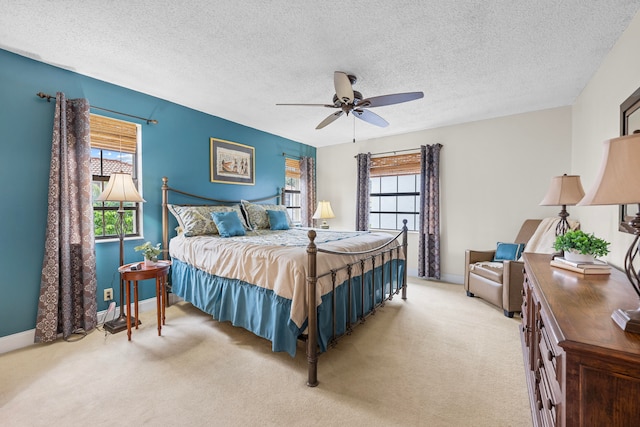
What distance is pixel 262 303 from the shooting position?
229 centimetres

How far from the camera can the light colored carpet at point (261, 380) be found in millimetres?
1672

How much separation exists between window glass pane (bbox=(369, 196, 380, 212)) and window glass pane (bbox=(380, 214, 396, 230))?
0.19m

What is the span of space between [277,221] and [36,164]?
2.69 m

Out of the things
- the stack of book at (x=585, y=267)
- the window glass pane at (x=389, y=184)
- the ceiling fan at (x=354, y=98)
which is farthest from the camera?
the window glass pane at (x=389, y=184)

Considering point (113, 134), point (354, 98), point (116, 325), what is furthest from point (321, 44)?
point (116, 325)

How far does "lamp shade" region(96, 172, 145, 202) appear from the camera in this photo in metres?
2.65

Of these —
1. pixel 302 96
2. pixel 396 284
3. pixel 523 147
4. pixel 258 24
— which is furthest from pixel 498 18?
pixel 396 284

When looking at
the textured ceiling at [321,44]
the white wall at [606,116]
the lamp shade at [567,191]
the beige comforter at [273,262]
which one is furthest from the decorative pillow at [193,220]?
the white wall at [606,116]

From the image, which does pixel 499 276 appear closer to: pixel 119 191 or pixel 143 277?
pixel 143 277

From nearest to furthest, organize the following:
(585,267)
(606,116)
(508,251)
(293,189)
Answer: (585,267) → (606,116) → (508,251) → (293,189)

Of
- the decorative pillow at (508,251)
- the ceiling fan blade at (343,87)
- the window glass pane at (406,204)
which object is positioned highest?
the ceiling fan blade at (343,87)

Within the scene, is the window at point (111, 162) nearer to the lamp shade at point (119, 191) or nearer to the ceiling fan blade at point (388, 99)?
the lamp shade at point (119, 191)

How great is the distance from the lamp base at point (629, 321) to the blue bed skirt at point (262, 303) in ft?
5.31

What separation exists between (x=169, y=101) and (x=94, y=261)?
7.10 feet
